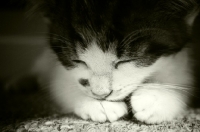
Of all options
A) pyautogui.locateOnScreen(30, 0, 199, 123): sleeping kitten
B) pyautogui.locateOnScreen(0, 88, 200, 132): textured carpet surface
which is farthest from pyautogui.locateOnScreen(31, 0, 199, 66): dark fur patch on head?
pyautogui.locateOnScreen(0, 88, 200, 132): textured carpet surface

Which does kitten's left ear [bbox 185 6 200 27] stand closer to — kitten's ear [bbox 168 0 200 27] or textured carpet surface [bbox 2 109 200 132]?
kitten's ear [bbox 168 0 200 27]

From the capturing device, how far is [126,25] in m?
→ 0.76

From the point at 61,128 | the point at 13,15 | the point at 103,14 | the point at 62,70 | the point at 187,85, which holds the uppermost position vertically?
the point at 13,15

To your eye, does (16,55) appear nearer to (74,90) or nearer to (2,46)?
(2,46)

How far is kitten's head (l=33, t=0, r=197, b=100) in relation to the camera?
0.76m

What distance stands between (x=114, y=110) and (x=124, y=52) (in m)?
0.20

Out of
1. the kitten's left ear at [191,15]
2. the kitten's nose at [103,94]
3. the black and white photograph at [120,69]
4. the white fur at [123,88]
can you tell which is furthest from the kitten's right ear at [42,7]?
the kitten's left ear at [191,15]

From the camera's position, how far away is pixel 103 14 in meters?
0.77

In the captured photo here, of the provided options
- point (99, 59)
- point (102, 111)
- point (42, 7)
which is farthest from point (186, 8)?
point (42, 7)

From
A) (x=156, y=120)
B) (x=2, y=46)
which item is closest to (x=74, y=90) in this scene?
(x=156, y=120)

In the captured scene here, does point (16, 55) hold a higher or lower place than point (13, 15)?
lower

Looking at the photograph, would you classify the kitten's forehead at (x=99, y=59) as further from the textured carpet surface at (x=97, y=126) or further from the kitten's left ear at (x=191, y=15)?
the kitten's left ear at (x=191, y=15)

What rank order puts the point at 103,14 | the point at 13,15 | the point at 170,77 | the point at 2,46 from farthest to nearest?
the point at 13,15
the point at 2,46
the point at 170,77
the point at 103,14

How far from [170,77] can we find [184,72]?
97 mm
